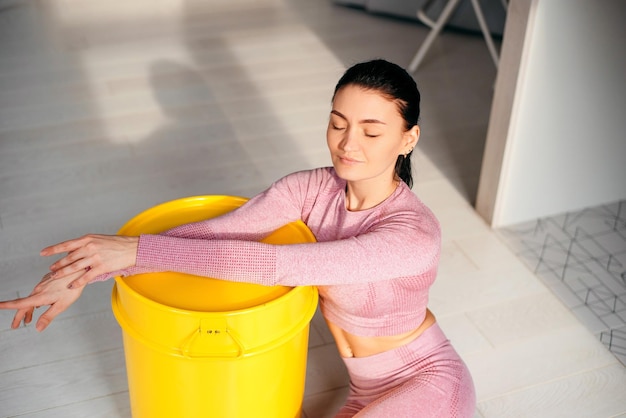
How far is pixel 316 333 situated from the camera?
2377 millimetres

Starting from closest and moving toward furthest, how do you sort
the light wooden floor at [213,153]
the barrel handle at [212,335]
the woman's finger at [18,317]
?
the barrel handle at [212,335] → the woman's finger at [18,317] → the light wooden floor at [213,153]

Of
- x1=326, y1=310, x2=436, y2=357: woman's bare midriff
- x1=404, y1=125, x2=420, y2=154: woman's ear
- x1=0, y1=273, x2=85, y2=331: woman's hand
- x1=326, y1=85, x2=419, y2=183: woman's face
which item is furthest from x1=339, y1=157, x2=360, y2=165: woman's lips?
x1=0, y1=273, x2=85, y2=331: woman's hand

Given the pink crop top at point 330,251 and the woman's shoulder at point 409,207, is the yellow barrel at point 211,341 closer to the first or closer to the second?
the pink crop top at point 330,251

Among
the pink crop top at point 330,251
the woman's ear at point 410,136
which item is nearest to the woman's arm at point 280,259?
the pink crop top at point 330,251

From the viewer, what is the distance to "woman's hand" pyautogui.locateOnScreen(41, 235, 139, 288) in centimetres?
158

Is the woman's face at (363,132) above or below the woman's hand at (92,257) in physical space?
above

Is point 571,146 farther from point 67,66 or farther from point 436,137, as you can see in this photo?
point 67,66

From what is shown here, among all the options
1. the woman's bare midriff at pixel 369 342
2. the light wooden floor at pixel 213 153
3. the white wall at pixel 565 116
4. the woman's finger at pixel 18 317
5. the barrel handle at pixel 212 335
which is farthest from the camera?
the white wall at pixel 565 116

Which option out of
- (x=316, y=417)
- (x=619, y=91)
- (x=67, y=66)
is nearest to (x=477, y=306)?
(x=316, y=417)

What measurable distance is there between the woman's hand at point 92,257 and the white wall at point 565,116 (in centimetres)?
147

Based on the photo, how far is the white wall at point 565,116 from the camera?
2508 mm

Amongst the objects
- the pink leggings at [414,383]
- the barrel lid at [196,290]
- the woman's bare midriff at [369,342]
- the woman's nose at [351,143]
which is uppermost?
the woman's nose at [351,143]

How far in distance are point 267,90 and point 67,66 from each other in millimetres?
944

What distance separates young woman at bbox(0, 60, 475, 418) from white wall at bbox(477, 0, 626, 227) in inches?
34.2
